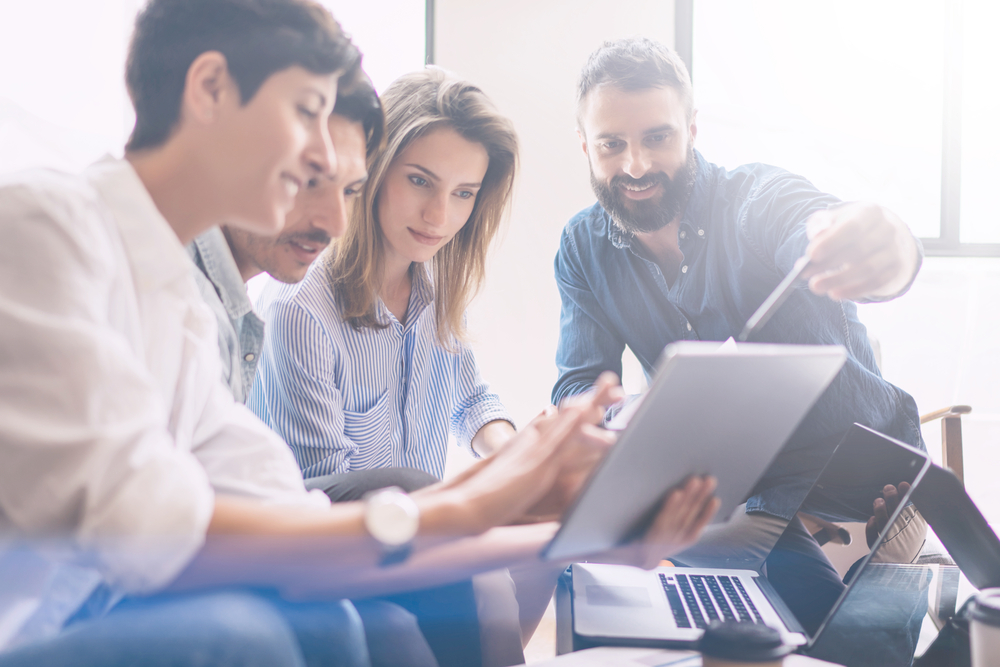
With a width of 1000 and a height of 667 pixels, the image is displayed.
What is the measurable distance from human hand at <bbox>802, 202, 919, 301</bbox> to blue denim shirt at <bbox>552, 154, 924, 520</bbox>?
371 millimetres

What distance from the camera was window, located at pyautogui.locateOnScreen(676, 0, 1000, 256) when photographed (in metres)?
2.59

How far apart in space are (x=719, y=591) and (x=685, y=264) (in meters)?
0.77

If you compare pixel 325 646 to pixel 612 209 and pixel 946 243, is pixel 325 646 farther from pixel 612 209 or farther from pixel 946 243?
pixel 946 243

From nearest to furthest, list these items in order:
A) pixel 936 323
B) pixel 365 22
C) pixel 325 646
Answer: pixel 325 646 < pixel 365 22 < pixel 936 323

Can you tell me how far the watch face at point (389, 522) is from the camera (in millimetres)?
546

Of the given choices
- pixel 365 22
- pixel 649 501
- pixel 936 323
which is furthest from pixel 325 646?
pixel 936 323

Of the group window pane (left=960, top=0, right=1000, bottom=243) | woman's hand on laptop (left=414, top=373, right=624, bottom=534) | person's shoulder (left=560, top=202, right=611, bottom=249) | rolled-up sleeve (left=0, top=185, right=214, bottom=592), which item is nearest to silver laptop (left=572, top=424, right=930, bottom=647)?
woman's hand on laptop (left=414, top=373, right=624, bottom=534)

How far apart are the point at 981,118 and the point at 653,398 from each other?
2749 millimetres

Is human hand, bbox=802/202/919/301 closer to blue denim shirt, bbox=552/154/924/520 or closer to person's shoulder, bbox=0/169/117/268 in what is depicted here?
blue denim shirt, bbox=552/154/924/520

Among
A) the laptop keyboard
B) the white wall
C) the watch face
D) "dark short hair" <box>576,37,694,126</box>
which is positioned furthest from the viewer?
the white wall

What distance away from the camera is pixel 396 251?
3.99 feet

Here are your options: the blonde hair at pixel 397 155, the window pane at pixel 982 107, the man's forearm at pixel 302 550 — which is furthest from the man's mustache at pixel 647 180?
the window pane at pixel 982 107

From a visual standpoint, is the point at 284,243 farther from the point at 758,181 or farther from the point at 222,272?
the point at 758,181

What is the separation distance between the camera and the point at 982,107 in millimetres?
2578
